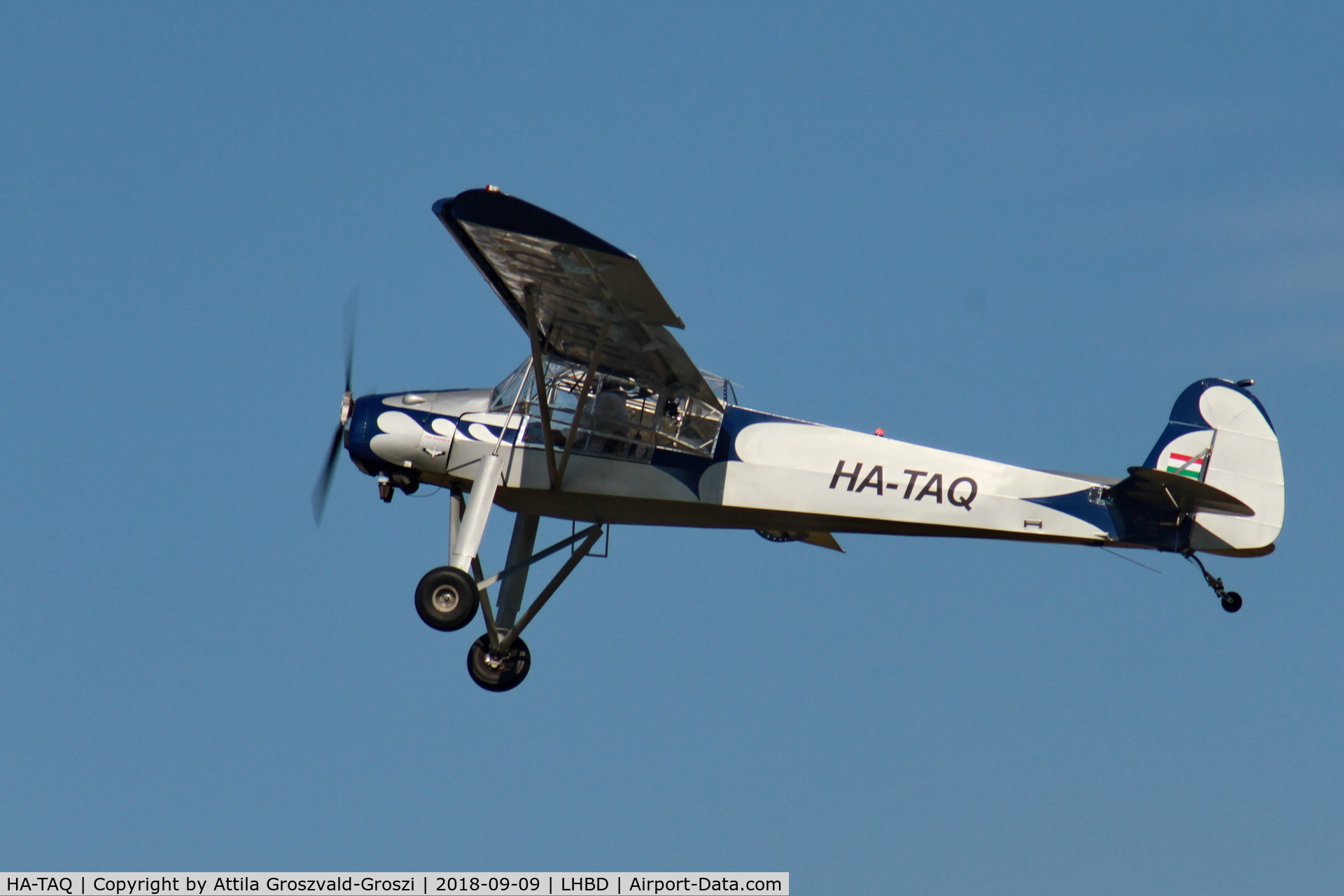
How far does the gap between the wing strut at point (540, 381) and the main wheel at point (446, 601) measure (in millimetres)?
1202

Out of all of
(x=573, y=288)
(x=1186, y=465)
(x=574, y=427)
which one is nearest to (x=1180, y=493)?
(x=1186, y=465)

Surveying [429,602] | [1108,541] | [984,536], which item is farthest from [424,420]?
[1108,541]

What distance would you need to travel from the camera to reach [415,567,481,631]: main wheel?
15688 millimetres

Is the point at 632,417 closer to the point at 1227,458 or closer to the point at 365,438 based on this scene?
the point at 365,438

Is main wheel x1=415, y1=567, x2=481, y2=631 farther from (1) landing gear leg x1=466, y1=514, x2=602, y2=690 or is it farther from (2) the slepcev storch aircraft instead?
(1) landing gear leg x1=466, y1=514, x2=602, y2=690

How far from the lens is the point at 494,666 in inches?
665

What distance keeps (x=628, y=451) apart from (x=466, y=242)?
2459 mm

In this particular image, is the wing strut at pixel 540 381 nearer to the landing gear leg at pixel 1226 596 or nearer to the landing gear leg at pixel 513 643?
the landing gear leg at pixel 513 643

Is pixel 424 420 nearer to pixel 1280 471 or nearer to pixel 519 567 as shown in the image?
pixel 519 567

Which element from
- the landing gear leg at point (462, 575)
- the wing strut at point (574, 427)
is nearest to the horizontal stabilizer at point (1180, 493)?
the wing strut at point (574, 427)

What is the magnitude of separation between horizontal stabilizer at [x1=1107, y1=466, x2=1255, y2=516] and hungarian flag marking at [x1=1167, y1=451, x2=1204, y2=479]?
29 cm

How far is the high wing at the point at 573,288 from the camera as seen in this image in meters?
13.8

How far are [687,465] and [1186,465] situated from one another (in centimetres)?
434

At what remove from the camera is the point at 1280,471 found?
15477 mm
